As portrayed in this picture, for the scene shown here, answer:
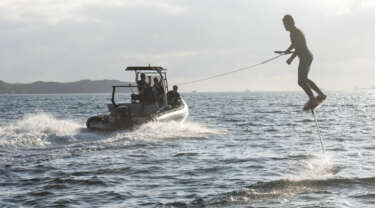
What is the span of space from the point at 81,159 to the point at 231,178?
5.51m

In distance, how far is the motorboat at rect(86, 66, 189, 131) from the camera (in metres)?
20.9

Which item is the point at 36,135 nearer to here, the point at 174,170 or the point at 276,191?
the point at 174,170

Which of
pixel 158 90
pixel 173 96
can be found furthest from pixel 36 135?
pixel 173 96

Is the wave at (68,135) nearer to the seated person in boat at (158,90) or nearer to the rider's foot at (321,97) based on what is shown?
the seated person in boat at (158,90)

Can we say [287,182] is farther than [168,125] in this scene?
No

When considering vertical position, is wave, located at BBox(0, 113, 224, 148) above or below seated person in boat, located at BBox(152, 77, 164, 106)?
below

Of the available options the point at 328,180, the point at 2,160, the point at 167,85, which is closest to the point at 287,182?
the point at 328,180

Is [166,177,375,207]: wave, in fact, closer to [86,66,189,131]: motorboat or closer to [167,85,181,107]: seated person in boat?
[86,66,189,131]: motorboat

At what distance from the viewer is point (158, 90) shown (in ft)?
78.8

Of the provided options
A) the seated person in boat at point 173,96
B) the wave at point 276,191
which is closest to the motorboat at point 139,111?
the seated person in boat at point 173,96

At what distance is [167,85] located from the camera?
24609 mm

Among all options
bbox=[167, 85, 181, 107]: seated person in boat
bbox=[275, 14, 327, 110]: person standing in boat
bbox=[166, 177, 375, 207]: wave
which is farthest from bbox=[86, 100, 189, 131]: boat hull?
bbox=[275, 14, 327, 110]: person standing in boat

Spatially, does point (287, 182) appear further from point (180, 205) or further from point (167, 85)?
point (167, 85)

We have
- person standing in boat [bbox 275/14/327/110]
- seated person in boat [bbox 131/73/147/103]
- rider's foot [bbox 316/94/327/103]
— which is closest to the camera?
person standing in boat [bbox 275/14/327/110]
